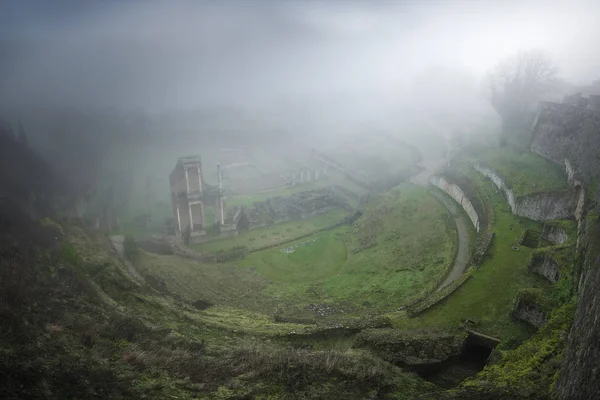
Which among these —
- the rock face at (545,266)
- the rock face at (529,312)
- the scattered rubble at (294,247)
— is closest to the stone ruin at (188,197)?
the scattered rubble at (294,247)

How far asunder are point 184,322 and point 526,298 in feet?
59.0

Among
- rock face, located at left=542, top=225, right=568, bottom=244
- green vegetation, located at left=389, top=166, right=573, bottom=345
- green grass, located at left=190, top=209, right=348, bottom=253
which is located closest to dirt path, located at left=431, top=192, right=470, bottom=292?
green vegetation, located at left=389, top=166, right=573, bottom=345

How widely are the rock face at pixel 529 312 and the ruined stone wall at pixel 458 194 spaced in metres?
14.5

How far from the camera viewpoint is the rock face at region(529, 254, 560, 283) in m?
22.5

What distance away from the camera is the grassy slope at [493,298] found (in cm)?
1991

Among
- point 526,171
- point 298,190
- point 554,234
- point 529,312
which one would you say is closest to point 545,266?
point 554,234

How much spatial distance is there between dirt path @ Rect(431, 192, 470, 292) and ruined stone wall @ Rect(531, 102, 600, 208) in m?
Result: 9.27

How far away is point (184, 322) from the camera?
2252 cm

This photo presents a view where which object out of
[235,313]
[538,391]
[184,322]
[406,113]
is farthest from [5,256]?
[406,113]

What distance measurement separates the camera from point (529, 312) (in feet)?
63.9

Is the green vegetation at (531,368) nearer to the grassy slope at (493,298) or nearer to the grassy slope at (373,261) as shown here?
the grassy slope at (493,298)

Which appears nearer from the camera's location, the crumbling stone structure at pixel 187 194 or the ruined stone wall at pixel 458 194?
the ruined stone wall at pixel 458 194

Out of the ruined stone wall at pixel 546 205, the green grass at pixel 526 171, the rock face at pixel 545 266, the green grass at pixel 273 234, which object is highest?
the green grass at pixel 526 171

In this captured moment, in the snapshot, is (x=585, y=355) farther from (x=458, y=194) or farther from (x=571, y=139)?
(x=571, y=139)
